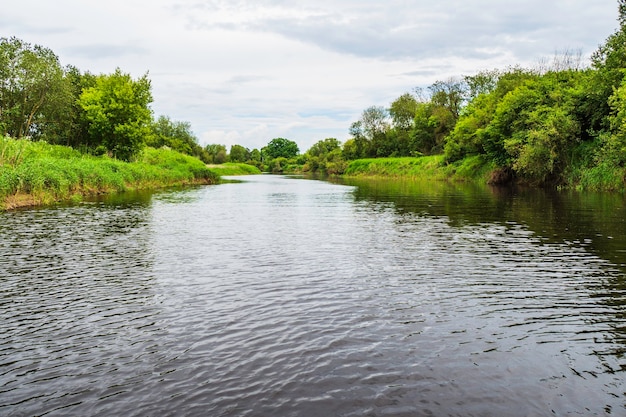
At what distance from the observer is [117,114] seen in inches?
2301

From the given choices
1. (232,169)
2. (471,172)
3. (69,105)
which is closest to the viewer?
(69,105)

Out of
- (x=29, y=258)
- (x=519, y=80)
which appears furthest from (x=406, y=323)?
(x=519, y=80)

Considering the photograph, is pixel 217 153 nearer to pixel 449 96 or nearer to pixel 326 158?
pixel 326 158

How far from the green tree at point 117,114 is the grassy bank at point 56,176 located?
168 inches

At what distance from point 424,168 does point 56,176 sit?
7296cm

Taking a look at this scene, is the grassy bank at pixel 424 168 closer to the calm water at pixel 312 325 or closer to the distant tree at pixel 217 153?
the calm water at pixel 312 325

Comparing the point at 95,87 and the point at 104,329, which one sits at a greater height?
the point at 95,87

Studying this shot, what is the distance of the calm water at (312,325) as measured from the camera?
629 centimetres

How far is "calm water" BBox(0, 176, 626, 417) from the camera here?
248 inches

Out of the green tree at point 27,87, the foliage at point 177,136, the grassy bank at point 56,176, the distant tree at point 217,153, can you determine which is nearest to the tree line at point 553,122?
the grassy bank at point 56,176

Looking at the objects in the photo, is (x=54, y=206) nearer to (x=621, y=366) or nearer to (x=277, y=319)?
(x=277, y=319)

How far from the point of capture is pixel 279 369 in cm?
714

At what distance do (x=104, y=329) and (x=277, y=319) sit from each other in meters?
3.35

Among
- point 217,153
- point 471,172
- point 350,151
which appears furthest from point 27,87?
point 217,153
